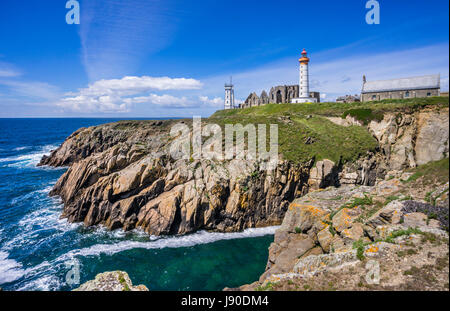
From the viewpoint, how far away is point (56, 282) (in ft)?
66.0

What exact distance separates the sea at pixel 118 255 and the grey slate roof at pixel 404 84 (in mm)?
56015

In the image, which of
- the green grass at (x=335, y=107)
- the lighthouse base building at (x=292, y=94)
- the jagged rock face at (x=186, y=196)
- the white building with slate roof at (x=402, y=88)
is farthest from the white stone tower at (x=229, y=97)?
the jagged rock face at (x=186, y=196)

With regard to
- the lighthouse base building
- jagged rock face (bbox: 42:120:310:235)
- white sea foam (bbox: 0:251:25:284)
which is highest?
the lighthouse base building

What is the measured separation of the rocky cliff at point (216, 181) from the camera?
94.2 ft

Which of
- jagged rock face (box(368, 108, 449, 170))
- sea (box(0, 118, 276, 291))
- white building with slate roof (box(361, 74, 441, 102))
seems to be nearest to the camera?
sea (box(0, 118, 276, 291))

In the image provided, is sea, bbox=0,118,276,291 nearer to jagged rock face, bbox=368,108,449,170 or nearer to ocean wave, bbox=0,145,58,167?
jagged rock face, bbox=368,108,449,170

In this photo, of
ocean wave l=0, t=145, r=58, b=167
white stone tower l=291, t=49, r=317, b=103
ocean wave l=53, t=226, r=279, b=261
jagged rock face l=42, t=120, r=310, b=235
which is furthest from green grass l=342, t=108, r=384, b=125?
Result: ocean wave l=0, t=145, r=58, b=167

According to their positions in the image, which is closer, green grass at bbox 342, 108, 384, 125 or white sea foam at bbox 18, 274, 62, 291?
white sea foam at bbox 18, 274, 62, 291

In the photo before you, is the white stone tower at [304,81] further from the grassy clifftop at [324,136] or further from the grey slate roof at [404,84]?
the grassy clifftop at [324,136]

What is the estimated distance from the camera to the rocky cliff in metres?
28.7

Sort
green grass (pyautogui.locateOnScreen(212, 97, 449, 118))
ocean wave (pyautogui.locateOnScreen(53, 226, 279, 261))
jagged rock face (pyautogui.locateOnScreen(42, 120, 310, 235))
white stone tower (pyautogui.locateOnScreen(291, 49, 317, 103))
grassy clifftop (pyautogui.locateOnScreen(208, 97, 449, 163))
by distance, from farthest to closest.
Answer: white stone tower (pyautogui.locateOnScreen(291, 49, 317, 103))
green grass (pyautogui.locateOnScreen(212, 97, 449, 118))
grassy clifftop (pyautogui.locateOnScreen(208, 97, 449, 163))
jagged rock face (pyautogui.locateOnScreen(42, 120, 310, 235))
ocean wave (pyautogui.locateOnScreen(53, 226, 279, 261))

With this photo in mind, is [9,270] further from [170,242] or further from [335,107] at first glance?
[335,107]
